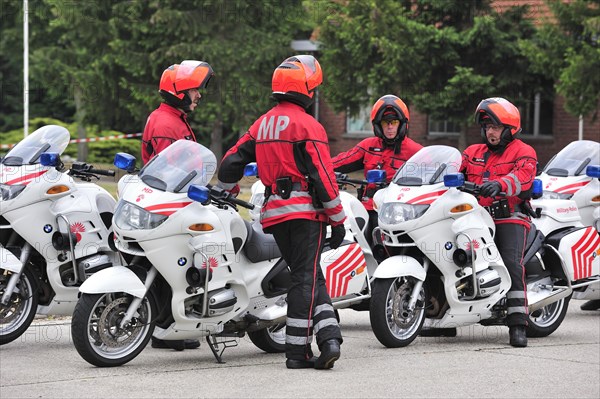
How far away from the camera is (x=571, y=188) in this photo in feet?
34.8

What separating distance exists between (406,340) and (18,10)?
30227 mm

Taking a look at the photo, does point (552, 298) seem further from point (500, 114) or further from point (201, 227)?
point (201, 227)

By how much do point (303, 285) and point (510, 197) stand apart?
2.25 metres

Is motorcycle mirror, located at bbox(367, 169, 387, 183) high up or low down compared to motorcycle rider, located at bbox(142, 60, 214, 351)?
down

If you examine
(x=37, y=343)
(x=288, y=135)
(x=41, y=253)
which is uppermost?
(x=288, y=135)

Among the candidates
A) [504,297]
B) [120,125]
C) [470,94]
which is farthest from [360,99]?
[504,297]

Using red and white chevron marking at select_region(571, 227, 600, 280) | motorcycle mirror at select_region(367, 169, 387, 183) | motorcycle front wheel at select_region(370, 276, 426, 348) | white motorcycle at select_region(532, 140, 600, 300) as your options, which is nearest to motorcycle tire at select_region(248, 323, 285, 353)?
motorcycle front wheel at select_region(370, 276, 426, 348)

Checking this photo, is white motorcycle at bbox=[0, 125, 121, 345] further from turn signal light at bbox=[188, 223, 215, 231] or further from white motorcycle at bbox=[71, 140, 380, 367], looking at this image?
turn signal light at bbox=[188, 223, 215, 231]

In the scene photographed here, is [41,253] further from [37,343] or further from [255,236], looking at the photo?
[255,236]

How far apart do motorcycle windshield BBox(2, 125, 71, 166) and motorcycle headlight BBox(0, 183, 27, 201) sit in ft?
0.69

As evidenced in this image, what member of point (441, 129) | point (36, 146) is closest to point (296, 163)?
point (36, 146)

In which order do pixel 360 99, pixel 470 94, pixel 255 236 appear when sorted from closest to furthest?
pixel 255 236 < pixel 470 94 < pixel 360 99

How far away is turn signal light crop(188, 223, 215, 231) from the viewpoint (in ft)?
25.4

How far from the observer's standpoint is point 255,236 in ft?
26.9
